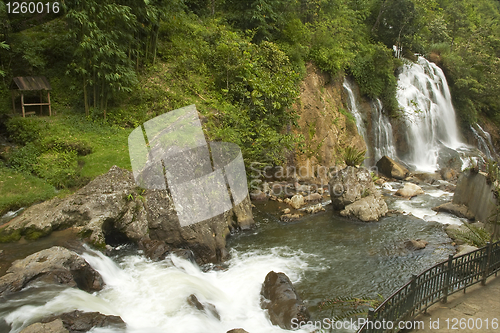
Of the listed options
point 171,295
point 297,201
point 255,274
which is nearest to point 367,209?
point 297,201

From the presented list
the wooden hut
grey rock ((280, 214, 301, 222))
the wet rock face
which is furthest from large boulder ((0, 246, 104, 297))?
the wooden hut

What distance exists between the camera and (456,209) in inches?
527

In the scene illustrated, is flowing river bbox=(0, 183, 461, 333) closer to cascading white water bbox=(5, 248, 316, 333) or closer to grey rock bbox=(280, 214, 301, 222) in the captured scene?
cascading white water bbox=(5, 248, 316, 333)

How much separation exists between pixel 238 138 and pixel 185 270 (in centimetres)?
639

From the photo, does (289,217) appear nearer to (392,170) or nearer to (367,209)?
(367,209)

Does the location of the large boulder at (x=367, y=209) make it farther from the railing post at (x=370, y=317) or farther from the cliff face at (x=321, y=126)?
the railing post at (x=370, y=317)

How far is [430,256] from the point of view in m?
10.3

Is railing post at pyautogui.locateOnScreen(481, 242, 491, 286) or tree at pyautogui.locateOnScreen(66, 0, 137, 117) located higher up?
tree at pyautogui.locateOnScreen(66, 0, 137, 117)

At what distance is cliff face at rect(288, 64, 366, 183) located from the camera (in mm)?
17141

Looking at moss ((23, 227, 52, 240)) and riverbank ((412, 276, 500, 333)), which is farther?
moss ((23, 227, 52, 240))

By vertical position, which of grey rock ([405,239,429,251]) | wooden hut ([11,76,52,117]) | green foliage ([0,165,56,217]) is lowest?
grey rock ([405,239,429,251])

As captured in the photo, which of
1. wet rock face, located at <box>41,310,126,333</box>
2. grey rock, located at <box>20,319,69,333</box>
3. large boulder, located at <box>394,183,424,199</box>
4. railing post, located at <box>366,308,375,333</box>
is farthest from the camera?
large boulder, located at <box>394,183,424,199</box>

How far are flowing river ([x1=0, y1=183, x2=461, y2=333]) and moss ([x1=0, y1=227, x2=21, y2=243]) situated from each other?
5.97 feet

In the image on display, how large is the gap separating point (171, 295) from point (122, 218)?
3.13 metres
